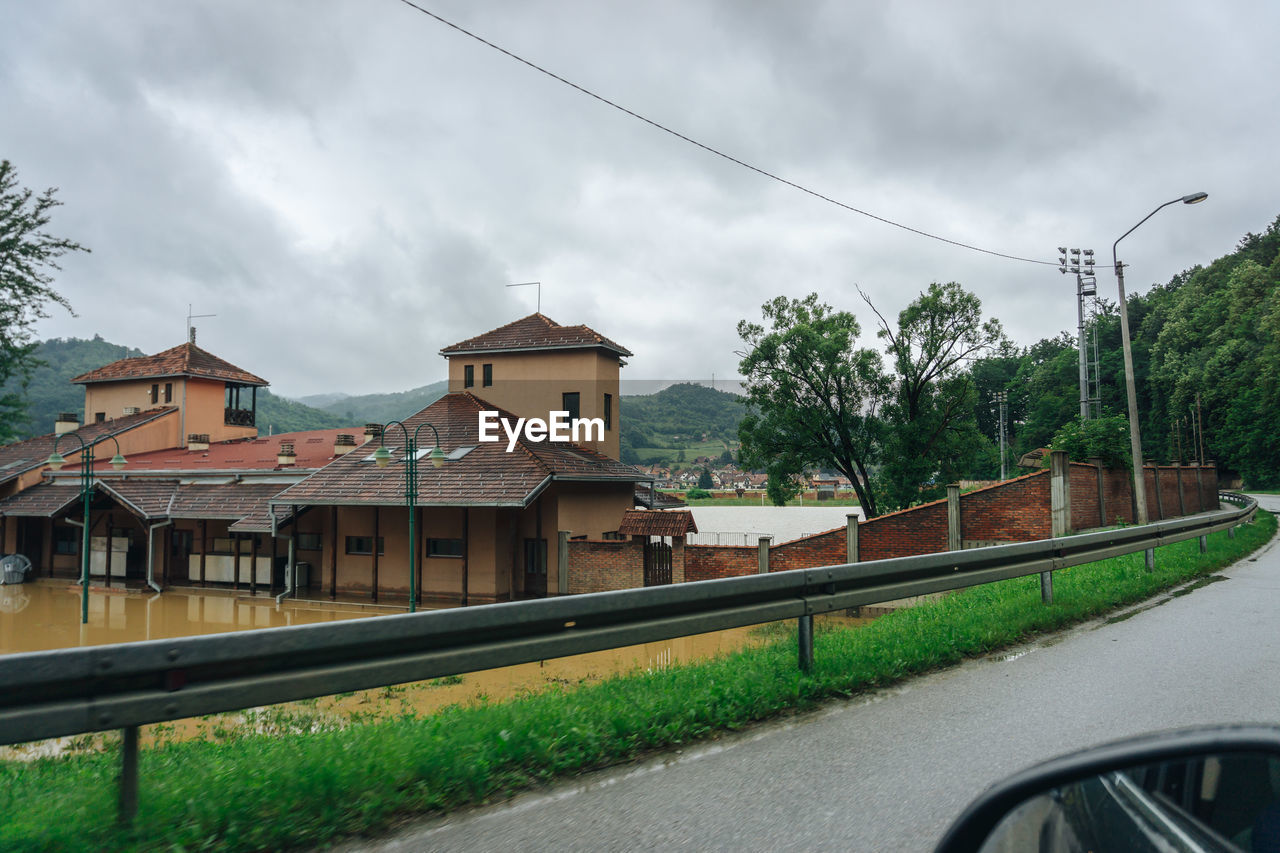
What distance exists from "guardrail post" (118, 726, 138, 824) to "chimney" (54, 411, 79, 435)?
168 feet

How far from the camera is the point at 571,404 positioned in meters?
34.9

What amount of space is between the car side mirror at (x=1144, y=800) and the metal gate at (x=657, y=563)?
24.1m

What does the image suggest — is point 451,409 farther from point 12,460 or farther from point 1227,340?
point 1227,340

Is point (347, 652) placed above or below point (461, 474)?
below

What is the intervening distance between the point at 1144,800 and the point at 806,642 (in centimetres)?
454

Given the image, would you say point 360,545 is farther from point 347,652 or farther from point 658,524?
point 347,652

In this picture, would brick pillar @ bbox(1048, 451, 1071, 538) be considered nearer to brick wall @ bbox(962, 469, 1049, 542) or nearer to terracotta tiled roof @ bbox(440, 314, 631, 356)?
brick wall @ bbox(962, 469, 1049, 542)

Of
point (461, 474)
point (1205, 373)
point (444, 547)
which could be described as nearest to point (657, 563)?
point (461, 474)

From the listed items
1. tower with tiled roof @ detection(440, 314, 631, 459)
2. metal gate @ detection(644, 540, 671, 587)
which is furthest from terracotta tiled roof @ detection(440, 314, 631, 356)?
metal gate @ detection(644, 540, 671, 587)

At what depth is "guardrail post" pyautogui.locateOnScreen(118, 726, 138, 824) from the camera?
3.08 m

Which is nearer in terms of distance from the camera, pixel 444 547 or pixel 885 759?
pixel 885 759

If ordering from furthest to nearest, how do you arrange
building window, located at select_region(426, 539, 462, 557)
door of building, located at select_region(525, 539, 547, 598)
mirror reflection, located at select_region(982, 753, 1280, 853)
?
1. door of building, located at select_region(525, 539, 547, 598)
2. building window, located at select_region(426, 539, 462, 557)
3. mirror reflection, located at select_region(982, 753, 1280, 853)

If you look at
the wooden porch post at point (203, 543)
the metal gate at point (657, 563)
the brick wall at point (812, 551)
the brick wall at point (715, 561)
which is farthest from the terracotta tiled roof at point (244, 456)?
the brick wall at point (812, 551)
